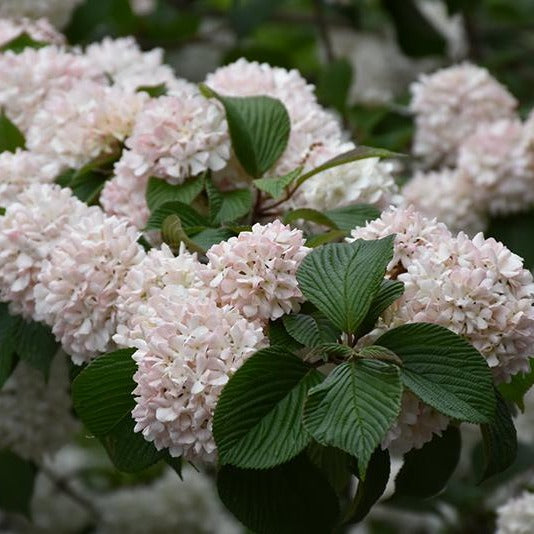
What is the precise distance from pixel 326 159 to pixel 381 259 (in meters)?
0.32

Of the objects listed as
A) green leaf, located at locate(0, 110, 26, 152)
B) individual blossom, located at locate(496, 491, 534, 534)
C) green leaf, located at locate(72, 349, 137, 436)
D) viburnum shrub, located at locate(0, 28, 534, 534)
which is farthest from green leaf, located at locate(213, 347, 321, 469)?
individual blossom, located at locate(496, 491, 534, 534)

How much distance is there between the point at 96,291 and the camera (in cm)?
109

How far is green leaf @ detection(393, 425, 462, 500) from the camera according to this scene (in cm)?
113

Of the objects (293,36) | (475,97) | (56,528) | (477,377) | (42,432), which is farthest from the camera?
(293,36)

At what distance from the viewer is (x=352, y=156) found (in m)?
1.17

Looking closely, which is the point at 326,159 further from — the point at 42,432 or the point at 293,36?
the point at 293,36

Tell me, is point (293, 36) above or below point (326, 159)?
below

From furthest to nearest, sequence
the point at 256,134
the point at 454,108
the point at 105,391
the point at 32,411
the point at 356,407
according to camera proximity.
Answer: the point at 454,108 < the point at 32,411 < the point at 256,134 < the point at 105,391 < the point at 356,407

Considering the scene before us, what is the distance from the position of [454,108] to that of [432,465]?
0.89 meters

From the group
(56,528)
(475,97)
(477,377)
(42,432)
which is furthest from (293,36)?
(477,377)

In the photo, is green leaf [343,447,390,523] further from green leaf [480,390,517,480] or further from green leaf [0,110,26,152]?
green leaf [0,110,26,152]

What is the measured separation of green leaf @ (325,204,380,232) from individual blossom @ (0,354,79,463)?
1.58 feet

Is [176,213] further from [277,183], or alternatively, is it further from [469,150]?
[469,150]

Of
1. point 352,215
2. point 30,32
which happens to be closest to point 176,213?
point 352,215
